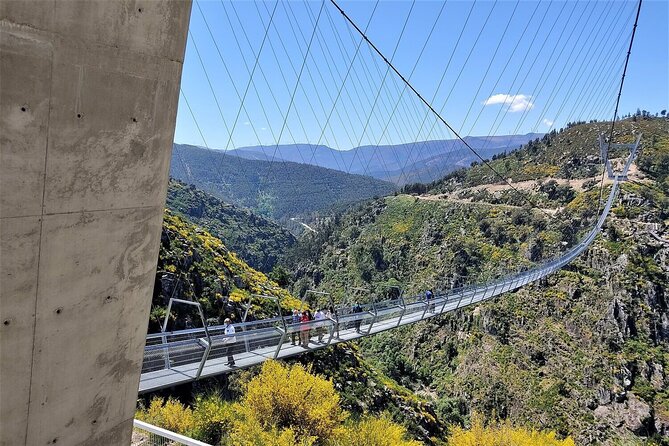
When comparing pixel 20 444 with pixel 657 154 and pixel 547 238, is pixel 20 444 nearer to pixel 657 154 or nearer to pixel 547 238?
pixel 547 238

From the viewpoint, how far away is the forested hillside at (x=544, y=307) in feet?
77.3

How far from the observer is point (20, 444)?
194cm

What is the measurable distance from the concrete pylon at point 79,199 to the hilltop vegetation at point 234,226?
6182 cm

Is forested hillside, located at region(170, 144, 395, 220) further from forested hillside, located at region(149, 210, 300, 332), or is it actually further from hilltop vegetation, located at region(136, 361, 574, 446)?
hilltop vegetation, located at region(136, 361, 574, 446)

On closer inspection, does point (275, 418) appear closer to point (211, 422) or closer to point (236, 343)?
point (211, 422)

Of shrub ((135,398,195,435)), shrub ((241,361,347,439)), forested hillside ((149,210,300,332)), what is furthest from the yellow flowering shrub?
forested hillside ((149,210,300,332))

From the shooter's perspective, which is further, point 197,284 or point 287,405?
point 197,284

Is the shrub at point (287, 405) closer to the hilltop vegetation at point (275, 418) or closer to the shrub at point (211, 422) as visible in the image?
the hilltop vegetation at point (275, 418)

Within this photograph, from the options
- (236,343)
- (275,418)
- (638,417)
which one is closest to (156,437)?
(236,343)

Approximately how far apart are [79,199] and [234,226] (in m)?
75.8

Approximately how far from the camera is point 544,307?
94.6 ft

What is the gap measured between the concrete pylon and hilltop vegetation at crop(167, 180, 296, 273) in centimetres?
6182

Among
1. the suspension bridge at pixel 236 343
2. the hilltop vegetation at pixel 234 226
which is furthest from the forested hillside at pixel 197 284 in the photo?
the hilltop vegetation at pixel 234 226

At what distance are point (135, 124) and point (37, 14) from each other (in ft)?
1.80
